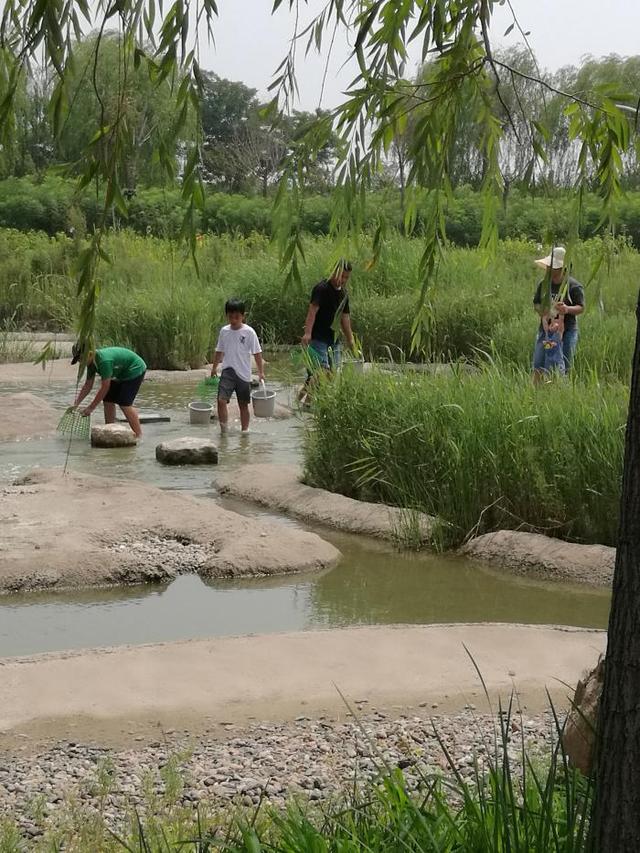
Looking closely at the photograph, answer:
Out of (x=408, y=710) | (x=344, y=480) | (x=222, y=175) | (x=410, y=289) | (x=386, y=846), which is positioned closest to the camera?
(x=386, y=846)

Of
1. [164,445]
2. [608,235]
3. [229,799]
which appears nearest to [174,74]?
[608,235]

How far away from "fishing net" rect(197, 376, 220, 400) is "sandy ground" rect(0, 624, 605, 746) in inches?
304

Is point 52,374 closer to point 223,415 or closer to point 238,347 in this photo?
point 223,415

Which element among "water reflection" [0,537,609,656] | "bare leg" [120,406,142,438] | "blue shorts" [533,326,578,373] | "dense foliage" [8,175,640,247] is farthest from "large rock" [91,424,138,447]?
"dense foliage" [8,175,640,247]

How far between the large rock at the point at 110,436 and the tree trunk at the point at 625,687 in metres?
9.71

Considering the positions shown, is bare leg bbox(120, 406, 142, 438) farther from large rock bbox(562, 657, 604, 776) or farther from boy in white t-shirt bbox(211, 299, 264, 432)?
large rock bbox(562, 657, 604, 776)

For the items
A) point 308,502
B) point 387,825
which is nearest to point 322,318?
point 308,502

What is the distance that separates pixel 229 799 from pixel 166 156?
193 centimetres

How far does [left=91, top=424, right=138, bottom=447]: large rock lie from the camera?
1188 centimetres

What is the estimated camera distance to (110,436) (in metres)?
11.9

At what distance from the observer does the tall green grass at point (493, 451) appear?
299 inches

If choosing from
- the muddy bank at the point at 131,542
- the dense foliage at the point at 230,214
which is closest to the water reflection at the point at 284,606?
the muddy bank at the point at 131,542

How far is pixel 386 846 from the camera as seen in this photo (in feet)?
8.94

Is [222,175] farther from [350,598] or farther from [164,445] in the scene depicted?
[350,598]
